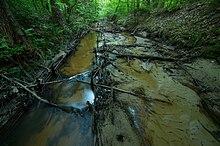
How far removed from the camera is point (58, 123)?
355 cm

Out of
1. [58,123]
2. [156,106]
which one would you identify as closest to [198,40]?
[156,106]

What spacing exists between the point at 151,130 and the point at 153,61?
3868 mm

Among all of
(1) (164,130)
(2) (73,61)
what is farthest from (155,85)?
(2) (73,61)

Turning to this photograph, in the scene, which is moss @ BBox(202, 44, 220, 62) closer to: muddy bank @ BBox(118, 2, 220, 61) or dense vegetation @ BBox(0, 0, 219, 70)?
muddy bank @ BBox(118, 2, 220, 61)

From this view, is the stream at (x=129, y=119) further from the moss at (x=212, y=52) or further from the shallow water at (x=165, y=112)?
the moss at (x=212, y=52)

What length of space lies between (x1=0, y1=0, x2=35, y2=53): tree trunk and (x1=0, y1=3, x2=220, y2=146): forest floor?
1708 mm

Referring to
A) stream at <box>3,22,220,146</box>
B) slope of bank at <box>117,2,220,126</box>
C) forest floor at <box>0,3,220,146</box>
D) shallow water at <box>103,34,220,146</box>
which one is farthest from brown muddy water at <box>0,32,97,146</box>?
slope of bank at <box>117,2,220,126</box>

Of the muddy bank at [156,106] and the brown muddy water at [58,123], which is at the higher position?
the muddy bank at [156,106]

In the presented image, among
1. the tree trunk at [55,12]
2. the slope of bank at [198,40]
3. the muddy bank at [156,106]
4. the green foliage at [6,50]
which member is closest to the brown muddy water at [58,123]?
the muddy bank at [156,106]

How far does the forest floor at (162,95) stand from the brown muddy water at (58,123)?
0.32m

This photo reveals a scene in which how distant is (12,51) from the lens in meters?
4.16

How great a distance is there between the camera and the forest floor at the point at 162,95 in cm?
301

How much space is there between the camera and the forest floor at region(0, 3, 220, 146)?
3012 mm

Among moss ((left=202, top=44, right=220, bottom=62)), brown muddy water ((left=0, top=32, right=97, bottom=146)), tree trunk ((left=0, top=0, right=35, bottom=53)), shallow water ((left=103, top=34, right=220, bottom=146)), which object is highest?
tree trunk ((left=0, top=0, right=35, bottom=53))
